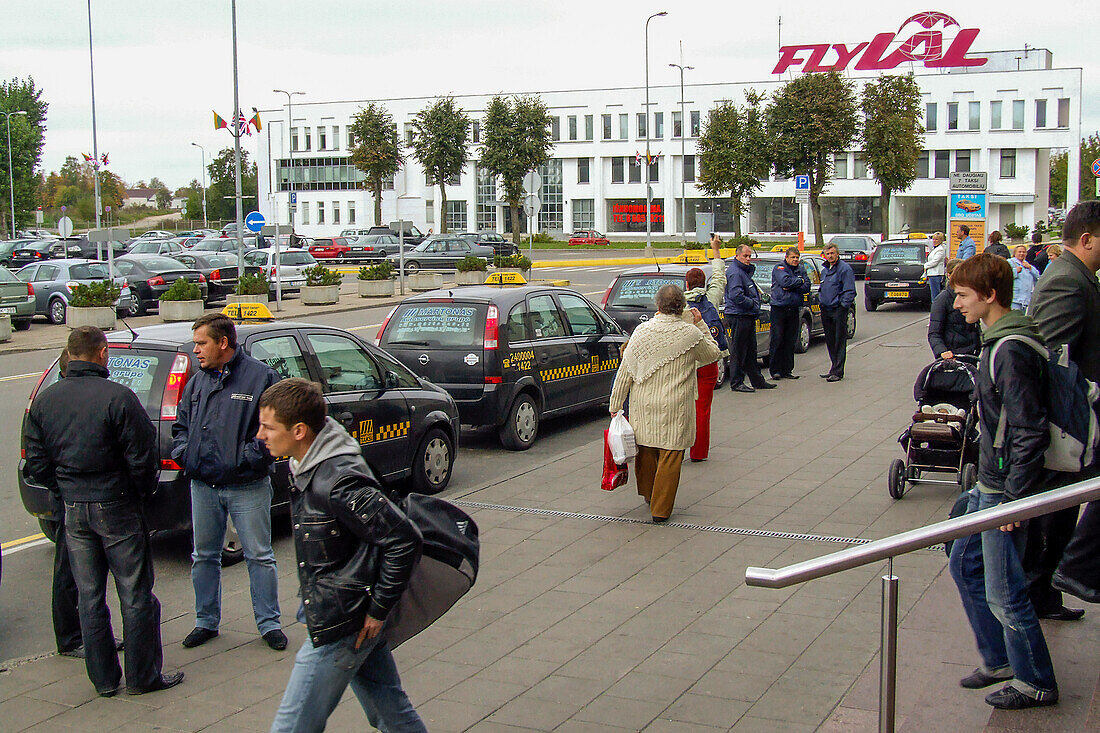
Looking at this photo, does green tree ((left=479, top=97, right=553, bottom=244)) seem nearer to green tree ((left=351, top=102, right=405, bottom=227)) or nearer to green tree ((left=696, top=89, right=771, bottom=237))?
green tree ((left=351, top=102, right=405, bottom=227))

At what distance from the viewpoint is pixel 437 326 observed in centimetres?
1131

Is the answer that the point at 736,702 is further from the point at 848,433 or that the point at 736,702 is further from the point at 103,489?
the point at 848,433

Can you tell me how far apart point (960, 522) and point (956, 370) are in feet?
20.0

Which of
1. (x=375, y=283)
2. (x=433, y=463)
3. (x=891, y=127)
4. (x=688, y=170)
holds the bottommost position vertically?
(x=433, y=463)

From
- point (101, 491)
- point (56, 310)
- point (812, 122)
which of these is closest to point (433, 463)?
point (101, 491)

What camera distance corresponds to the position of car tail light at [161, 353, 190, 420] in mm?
7234

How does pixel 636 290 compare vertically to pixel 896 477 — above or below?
above

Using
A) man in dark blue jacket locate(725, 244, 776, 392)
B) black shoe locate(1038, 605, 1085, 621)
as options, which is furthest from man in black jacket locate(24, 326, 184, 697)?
man in dark blue jacket locate(725, 244, 776, 392)

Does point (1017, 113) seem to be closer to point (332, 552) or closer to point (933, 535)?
point (933, 535)

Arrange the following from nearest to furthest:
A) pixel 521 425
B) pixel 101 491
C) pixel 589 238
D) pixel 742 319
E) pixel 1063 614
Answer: pixel 101 491 < pixel 1063 614 < pixel 521 425 < pixel 742 319 < pixel 589 238

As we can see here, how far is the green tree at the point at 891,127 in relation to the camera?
54438 mm

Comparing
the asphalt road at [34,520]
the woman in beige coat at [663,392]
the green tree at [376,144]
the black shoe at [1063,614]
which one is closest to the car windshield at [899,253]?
the asphalt road at [34,520]

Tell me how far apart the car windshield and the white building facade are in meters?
39.7

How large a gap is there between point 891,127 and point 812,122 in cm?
467
